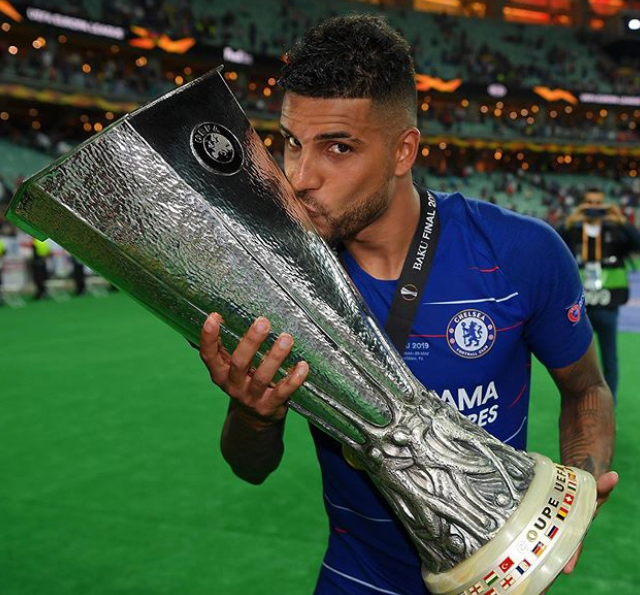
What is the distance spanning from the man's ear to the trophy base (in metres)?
0.65

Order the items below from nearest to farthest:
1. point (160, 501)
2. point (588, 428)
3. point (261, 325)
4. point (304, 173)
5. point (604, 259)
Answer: point (261, 325)
point (304, 173)
point (588, 428)
point (160, 501)
point (604, 259)

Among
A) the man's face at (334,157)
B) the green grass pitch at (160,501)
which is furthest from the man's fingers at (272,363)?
the green grass pitch at (160,501)

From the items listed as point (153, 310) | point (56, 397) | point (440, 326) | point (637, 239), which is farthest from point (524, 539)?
point (56, 397)

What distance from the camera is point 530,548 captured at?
37.5 inches

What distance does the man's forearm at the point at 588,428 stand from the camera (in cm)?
147

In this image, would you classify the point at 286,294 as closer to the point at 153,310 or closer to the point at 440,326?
the point at 153,310

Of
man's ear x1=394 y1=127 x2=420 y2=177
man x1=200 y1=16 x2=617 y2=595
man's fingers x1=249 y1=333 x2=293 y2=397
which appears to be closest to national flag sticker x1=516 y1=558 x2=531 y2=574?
man x1=200 y1=16 x2=617 y2=595

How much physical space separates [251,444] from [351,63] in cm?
84

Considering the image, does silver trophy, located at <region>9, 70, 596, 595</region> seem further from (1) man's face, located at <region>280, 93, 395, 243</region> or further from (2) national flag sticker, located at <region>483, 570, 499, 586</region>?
(1) man's face, located at <region>280, 93, 395, 243</region>

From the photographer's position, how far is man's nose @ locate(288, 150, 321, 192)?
112 cm

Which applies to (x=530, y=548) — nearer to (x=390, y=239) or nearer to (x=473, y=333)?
(x=473, y=333)

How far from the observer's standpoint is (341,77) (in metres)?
1.20

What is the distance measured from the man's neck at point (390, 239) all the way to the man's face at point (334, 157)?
0.56 feet

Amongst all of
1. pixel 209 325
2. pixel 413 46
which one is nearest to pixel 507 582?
pixel 209 325
